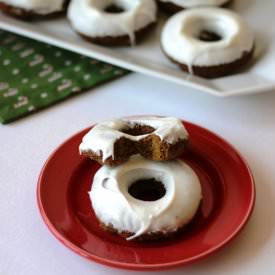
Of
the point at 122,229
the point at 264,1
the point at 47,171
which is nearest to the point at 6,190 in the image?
the point at 47,171

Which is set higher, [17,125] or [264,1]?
[264,1]

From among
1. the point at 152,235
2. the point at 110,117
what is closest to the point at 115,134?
the point at 152,235

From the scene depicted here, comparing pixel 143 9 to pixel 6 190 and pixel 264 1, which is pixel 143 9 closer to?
pixel 264 1

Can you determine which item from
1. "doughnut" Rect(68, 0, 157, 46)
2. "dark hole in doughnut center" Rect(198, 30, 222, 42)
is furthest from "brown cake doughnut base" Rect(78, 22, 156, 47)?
"dark hole in doughnut center" Rect(198, 30, 222, 42)

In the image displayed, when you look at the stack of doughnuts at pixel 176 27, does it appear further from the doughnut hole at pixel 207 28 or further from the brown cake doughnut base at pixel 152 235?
the brown cake doughnut base at pixel 152 235

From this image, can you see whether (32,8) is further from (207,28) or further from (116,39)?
(207,28)

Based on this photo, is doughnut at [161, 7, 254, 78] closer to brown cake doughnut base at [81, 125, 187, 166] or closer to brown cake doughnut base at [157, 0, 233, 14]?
brown cake doughnut base at [157, 0, 233, 14]
